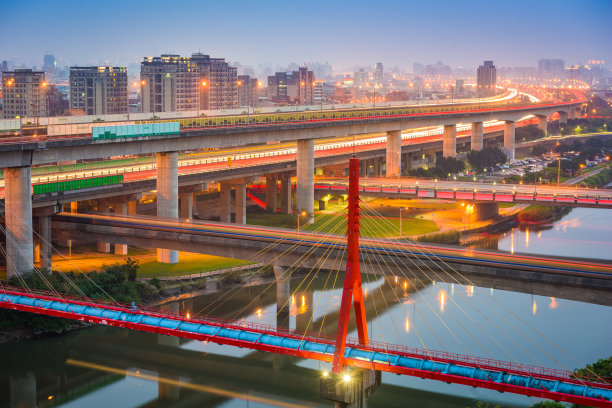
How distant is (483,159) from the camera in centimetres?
9569

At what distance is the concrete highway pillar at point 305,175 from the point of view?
211ft

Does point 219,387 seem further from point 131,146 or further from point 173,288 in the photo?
point 131,146

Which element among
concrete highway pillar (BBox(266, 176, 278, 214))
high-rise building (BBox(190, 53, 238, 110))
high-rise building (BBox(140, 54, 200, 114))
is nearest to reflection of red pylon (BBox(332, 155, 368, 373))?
concrete highway pillar (BBox(266, 176, 278, 214))

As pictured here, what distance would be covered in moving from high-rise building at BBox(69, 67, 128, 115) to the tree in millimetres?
64358

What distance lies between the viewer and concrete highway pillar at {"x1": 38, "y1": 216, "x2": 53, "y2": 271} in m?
45.7

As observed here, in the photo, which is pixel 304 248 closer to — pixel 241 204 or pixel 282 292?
pixel 282 292

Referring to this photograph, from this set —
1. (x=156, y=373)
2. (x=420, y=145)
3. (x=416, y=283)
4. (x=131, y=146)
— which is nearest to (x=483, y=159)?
(x=420, y=145)

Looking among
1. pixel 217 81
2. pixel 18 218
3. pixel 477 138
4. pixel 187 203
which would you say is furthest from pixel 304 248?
pixel 217 81

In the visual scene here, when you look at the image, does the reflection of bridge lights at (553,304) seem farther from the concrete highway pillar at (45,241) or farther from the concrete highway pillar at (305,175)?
the concrete highway pillar at (45,241)

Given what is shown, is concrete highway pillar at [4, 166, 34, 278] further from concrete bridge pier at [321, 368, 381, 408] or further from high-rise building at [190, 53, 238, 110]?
high-rise building at [190, 53, 238, 110]

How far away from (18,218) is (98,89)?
100.0 meters

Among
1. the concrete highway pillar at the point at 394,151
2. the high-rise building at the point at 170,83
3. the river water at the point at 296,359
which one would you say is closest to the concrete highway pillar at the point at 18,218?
the river water at the point at 296,359

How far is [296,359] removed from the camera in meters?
37.4

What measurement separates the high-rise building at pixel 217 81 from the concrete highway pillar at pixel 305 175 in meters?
87.0
